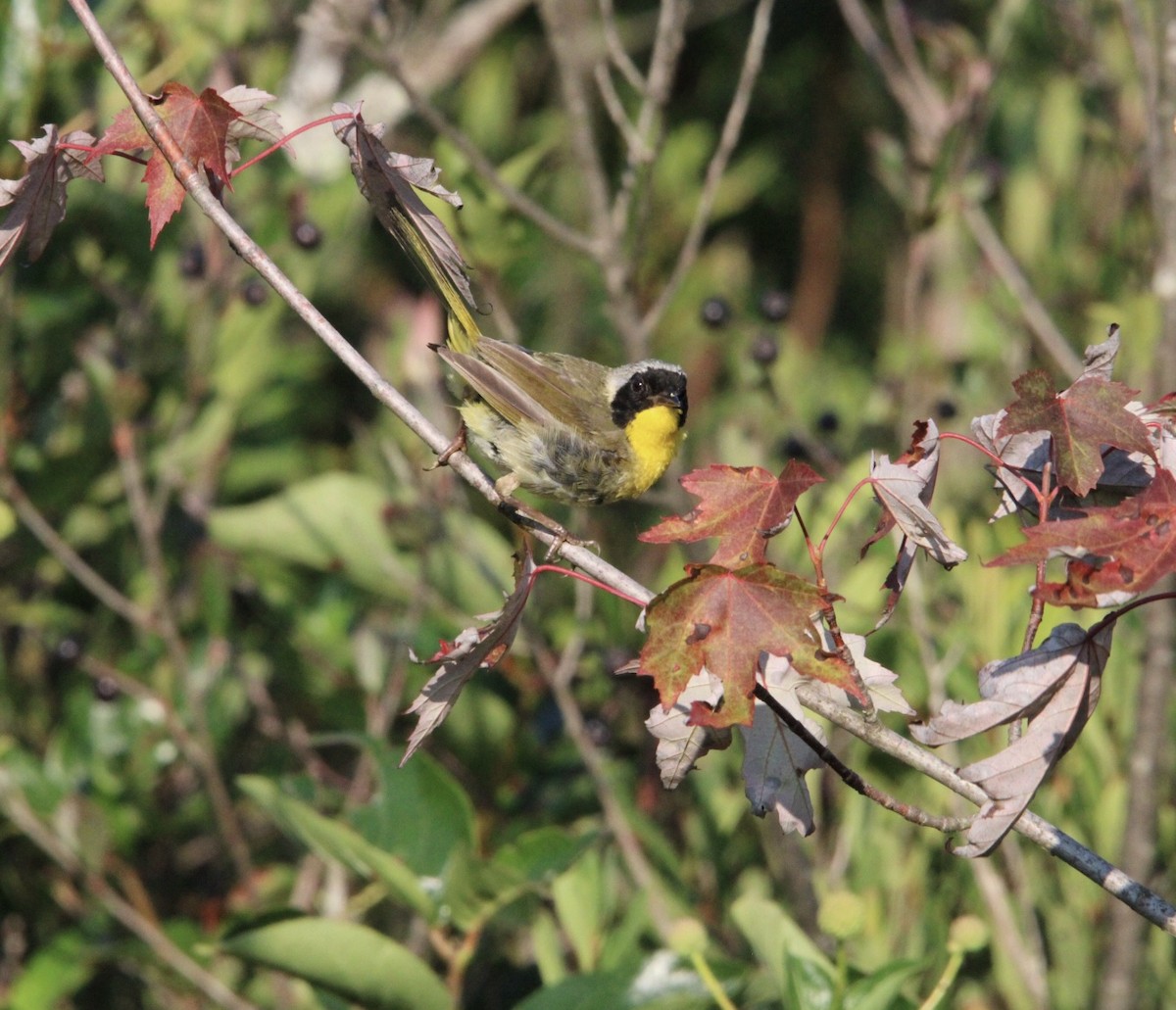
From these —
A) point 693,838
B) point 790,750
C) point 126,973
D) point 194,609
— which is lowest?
point 693,838

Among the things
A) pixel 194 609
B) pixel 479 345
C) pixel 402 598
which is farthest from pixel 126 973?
pixel 479 345

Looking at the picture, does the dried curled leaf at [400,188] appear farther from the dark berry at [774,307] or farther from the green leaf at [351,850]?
the dark berry at [774,307]

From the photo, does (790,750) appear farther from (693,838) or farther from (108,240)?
(108,240)

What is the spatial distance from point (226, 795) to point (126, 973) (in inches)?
20.7

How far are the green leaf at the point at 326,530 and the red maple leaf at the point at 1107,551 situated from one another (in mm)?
2081

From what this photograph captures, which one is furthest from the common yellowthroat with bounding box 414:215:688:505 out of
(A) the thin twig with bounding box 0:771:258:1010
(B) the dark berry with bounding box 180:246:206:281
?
(A) the thin twig with bounding box 0:771:258:1010

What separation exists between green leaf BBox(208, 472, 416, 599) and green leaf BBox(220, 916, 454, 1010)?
112cm

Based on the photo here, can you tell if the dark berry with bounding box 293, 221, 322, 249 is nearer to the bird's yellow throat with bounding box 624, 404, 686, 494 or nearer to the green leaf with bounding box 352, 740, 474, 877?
the bird's yellow throat with bounding box 624, 404, 686, 494

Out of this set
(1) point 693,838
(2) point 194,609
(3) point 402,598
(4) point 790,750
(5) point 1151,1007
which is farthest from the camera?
(2) point 194,609

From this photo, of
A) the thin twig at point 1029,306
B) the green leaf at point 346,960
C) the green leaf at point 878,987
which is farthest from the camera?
the thin twig at point 1029,306

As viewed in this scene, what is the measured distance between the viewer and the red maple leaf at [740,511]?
1.49 m

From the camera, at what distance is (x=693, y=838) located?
307 cm

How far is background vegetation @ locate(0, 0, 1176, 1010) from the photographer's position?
265cm

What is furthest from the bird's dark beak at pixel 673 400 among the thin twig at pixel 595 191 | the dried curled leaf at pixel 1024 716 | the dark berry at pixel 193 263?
the dried curled leaf at pixel 1024 716
